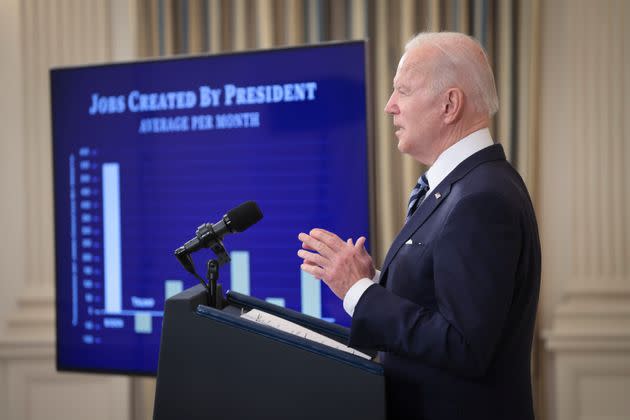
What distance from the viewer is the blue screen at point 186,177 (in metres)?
2.31

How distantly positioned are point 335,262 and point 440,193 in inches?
10.7

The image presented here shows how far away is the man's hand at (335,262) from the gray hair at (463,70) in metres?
0.39

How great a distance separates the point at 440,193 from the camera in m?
1.32

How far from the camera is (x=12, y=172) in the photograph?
3135 mm

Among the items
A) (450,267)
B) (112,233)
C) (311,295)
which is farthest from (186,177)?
(450,267)

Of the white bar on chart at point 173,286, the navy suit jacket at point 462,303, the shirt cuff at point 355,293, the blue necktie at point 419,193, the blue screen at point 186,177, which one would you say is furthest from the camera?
the white bar on chart at point 173,286

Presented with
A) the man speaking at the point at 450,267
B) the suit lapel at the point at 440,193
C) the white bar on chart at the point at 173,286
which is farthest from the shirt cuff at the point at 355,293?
the white bar on chart at the point at 173,286

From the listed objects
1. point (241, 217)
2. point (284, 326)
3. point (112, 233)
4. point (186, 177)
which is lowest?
point (284, 326)

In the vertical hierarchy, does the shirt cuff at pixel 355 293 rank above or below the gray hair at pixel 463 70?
below

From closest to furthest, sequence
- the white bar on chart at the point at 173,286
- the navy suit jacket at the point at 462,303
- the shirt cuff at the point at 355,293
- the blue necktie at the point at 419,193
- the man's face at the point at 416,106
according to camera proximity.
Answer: the navy suit jacket at the point at 462,303, the shirt cuff at the point at 355,293, the man's face at the point at 416,106, the blue necktie at the point at 419,193, the white bar on chart at the point at 173,286

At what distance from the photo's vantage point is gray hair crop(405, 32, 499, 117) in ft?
4.37

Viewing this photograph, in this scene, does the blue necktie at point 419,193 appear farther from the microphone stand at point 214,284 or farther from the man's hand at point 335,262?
the microphone stand at point 214,284

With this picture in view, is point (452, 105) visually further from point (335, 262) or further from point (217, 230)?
point (217, 230)

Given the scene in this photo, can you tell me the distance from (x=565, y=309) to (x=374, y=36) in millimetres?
1525
